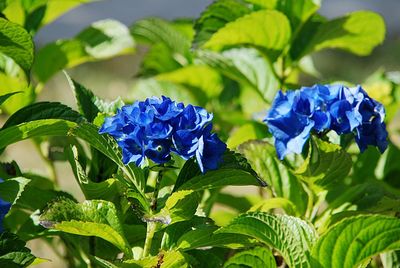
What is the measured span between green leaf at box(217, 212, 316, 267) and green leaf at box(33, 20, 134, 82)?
82 cm

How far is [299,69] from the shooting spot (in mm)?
2307

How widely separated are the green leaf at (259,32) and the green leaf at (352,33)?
3.5 inches

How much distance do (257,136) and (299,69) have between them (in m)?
0.44

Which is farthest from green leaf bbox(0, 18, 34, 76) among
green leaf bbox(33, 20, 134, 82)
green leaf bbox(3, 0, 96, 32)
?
green leaf bbox(33, 20, 134, 82)

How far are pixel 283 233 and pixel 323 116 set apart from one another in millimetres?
238

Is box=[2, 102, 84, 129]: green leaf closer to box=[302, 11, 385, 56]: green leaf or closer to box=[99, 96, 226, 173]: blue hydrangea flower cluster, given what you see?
box=[99, 96, 226, 173]: blue hydrangea flower cluster

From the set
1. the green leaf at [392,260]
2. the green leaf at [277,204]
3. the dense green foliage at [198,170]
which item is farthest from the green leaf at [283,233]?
the green leaf at [392,260]

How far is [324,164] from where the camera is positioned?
61.1 inches

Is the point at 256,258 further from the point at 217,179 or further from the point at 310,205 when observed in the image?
the point at 310,205

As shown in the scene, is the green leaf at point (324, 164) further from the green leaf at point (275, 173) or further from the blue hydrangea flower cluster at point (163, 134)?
the blue hydrangea flower cluster at point (163, 134)

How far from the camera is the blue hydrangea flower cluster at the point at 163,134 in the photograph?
1.31 m

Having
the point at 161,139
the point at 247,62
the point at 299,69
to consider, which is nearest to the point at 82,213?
the point at 161,139

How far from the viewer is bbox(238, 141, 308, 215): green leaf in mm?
1692

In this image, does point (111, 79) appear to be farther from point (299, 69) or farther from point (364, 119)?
point (364, 119)
